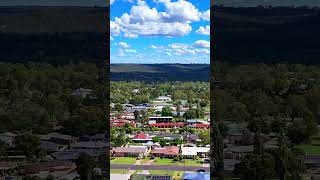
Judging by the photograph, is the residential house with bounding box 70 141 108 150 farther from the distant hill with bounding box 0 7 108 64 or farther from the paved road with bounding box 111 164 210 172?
the paved road with bounding box 111 164 210 172

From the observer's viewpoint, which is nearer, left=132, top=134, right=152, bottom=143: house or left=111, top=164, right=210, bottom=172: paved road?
left=111, top=164, right=210, bottom=172: paved road

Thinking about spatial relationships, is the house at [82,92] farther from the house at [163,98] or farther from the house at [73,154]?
the house at [163,98]

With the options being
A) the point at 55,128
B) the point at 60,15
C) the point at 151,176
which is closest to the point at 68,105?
the point at 55,128

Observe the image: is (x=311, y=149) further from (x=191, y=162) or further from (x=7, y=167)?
(x=7, y=167)

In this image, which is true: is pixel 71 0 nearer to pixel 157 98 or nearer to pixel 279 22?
pixel 279 22

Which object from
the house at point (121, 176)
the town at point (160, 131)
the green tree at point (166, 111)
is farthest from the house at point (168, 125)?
the house at point (121, 176)

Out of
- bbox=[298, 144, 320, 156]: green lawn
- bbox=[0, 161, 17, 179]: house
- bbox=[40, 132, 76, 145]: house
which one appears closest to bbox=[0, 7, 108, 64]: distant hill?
bbox=[40, 132, 76, 145]: house

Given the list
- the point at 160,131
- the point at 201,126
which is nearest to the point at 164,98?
the point at 160,131
